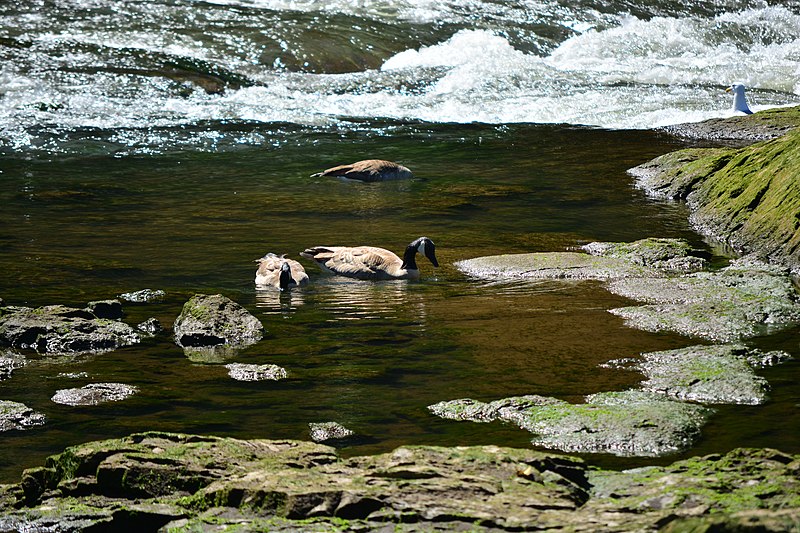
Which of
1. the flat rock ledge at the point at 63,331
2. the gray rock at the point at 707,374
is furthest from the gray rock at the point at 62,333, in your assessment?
the gray rock at the point at 707,374

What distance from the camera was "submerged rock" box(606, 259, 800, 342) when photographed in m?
9.55

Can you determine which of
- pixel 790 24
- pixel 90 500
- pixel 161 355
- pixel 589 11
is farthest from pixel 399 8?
pixel 90 500

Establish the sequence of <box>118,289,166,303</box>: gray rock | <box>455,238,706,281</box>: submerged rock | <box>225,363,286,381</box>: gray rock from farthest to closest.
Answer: <box>455,238,706,281</box>: submerged rock
<box>118,289,166,303</box>: gray rock
<box>225,363,286,381</box>: gray rock

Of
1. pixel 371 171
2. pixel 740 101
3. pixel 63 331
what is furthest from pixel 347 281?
pixel 740 101

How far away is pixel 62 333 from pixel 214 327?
4.45 feet

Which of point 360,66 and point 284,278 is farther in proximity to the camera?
point 360,66

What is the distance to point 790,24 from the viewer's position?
3666cm

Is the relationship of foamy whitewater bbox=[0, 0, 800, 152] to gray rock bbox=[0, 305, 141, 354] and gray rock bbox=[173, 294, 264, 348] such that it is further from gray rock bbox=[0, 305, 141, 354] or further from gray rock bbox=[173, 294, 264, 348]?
gray rock bbox=[173, 294, 264, 348]

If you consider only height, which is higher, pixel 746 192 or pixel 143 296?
pixel 746 192

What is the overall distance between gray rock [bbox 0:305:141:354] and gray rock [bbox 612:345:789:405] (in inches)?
179

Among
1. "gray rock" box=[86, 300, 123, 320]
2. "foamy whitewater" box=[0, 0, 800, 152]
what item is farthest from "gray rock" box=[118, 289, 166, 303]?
"foamy whitewater" box=[0, 0, 800, 152]

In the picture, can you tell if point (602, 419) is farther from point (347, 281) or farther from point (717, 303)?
point (347, 281)

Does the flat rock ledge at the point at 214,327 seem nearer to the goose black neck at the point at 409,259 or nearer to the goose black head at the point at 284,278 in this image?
the goose black head at the point at 284,278

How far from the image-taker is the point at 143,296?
38.2ft
